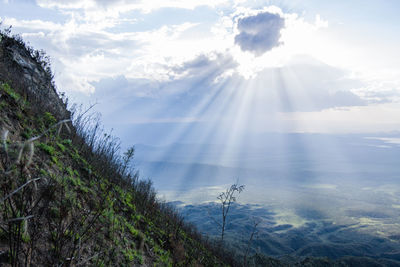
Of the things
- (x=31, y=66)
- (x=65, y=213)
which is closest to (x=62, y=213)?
(x=65, y=213)

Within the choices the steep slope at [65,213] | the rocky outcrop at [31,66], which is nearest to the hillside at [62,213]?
the steep slope at [65,213]

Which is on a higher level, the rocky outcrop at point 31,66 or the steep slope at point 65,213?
the rocky outcrop at point 31,66

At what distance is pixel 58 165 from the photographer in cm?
690

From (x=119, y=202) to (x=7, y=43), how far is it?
15927mm

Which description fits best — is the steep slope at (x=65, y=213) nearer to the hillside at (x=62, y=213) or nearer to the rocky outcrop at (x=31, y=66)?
the hillside at (x=62, y=213)

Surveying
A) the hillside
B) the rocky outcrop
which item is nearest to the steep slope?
the hillside

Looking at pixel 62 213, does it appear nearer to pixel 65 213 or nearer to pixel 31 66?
pixel 65 213

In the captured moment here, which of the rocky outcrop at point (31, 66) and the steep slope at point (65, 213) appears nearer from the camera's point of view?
the steep slope at point (65, 213)

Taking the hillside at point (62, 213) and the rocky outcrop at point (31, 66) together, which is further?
the rocky outcrop at point (31, 66)

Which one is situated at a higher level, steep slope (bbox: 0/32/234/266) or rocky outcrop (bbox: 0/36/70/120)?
rocky outcrop (bbox: 0/36/70/120)

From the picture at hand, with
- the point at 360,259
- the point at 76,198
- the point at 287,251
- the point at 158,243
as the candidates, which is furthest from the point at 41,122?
the point at 287,251

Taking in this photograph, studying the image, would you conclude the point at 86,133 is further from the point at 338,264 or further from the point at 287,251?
the point at 287,251

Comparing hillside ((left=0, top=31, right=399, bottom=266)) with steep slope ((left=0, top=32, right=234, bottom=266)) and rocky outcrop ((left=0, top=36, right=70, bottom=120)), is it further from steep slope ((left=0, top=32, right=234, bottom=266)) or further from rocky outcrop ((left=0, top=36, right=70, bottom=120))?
rocky outcrop ((left=0, top=36, right=70, bottom=120))

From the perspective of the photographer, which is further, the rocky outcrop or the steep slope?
the rocky outcrop
